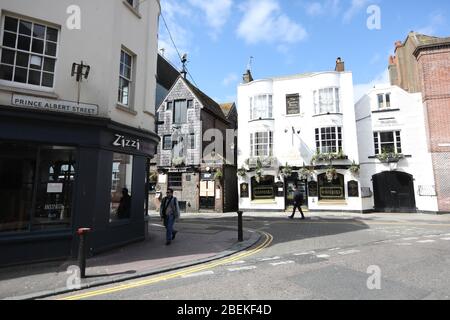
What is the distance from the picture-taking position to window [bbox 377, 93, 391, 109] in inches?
846

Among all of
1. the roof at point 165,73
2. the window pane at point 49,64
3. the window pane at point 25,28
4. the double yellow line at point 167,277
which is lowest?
the double yellow line at point 167,277

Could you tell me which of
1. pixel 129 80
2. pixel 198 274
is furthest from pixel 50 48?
pixel 198 274

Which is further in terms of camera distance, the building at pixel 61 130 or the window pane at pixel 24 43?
the window pane at pixel 24 43

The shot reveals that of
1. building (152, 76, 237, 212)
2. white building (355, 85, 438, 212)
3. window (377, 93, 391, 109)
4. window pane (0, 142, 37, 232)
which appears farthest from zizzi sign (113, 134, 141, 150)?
window (377, 93, 391, 109)

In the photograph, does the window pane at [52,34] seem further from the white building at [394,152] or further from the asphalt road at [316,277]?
the white building at [394,152]

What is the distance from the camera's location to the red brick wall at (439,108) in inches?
757

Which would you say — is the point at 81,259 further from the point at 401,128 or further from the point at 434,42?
the point at 434,42

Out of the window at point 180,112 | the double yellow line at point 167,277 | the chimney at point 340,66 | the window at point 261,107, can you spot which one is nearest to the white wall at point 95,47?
the double yellow line at point 167,277

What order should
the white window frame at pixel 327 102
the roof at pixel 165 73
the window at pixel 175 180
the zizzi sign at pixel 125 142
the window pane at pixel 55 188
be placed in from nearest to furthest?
the window pane at pixel 55 188 < the zizzi sign at pixel 125 142 < the white window frame at pixel 327 102 < the window at pixel 175 180 < the roof at pixel 165 73

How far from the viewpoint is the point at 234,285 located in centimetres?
547

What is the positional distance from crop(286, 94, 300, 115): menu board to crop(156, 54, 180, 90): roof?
10445 mm

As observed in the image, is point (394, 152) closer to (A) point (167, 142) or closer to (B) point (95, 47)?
(A) point (167, 142)

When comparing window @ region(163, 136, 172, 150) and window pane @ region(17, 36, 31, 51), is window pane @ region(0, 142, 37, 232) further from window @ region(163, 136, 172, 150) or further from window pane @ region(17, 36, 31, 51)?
window @ region(163, 136, 172, 150)

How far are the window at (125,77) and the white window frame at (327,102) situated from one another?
50.9 ft
